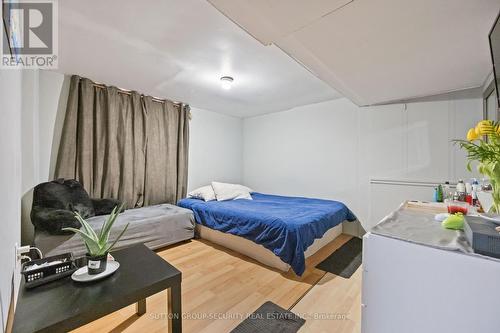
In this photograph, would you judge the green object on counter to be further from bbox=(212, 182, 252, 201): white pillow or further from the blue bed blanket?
bbox=(212, 182, 252, 201): white pillow

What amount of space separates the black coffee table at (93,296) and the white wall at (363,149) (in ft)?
10.1

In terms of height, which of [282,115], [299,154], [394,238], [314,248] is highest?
[282,115]

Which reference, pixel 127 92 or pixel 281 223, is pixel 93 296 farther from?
pixel 127 92

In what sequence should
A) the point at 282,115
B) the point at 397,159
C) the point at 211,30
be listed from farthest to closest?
the point at 282,115 < the point at 397,159 < the point at 211,30

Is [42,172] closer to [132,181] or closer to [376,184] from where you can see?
[132,181]

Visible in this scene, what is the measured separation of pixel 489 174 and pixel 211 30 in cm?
208

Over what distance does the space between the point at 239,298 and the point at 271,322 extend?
40cm

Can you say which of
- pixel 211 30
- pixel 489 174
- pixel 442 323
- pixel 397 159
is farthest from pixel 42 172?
pixel 397 159

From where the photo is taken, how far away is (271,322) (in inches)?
63.3


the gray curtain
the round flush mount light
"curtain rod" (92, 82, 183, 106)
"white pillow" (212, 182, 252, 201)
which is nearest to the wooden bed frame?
"white pillow" (212, 182, 252, 201)

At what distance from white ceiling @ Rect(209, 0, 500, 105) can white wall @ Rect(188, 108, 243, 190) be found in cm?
275

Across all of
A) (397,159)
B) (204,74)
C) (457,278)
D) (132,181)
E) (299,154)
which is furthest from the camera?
(299,154)

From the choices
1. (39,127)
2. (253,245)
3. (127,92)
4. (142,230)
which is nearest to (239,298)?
(253,245)

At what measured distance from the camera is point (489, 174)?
3.59 feet
